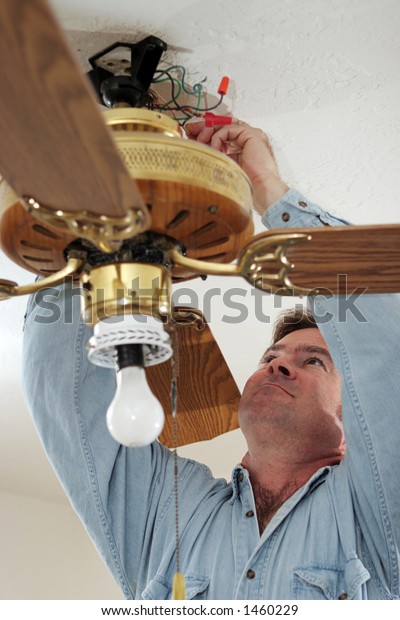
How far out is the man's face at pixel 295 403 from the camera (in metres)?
1.44

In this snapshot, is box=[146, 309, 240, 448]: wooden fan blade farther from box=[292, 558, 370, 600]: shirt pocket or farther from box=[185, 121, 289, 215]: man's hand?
box=[292, 558, 370, 600]: shirt pocket

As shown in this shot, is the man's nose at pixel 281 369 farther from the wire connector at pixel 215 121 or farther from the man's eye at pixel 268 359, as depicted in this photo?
the wire connector at pixel 215 121

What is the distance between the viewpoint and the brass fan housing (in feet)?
2.21

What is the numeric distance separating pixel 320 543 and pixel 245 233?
0.67 metres

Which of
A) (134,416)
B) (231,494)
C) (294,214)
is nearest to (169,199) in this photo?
(134,416)

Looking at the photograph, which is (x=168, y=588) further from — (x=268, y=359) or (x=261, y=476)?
(x=268, y=359)

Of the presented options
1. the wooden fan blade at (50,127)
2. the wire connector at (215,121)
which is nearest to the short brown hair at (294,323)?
the wire connector at (215,121)

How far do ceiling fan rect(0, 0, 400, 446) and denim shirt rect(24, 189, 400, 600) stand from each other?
10.1 inches

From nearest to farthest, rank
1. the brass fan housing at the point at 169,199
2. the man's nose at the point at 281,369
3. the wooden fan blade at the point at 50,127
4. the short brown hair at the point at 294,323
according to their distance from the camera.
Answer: the wooden fan blade at the point at 50,127
the brass fan housing at the point at 169,199
the man's nose at the point at 281,369
the short brown hair at the point at 294,323

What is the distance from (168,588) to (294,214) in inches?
27.1

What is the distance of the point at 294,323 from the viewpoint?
1678mm

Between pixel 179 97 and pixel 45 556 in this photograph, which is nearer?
pixel 179 97

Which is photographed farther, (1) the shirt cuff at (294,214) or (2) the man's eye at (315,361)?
(2) the man's eye at (315,361)

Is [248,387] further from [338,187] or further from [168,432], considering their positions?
[338,187]
